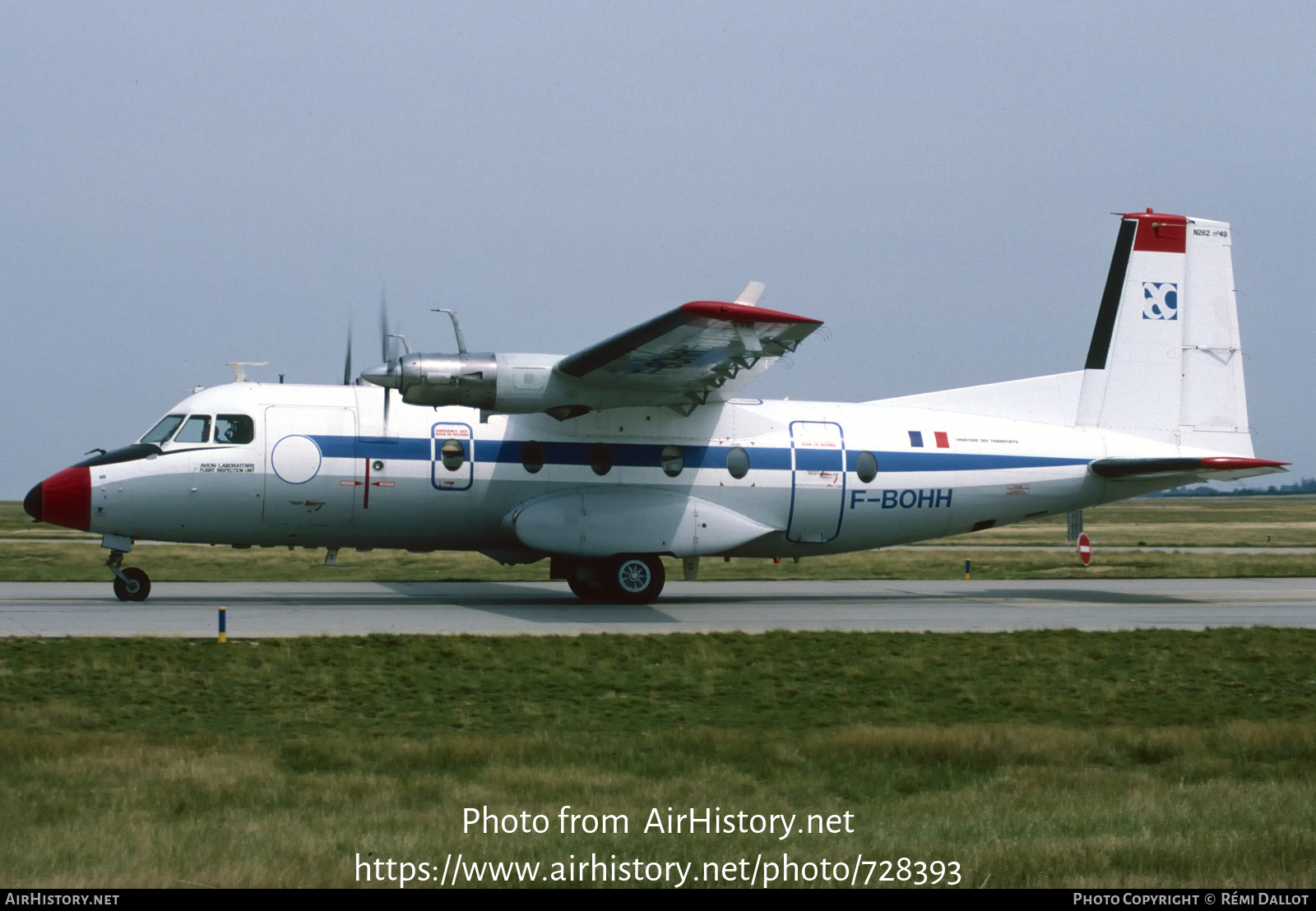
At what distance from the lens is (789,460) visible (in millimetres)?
20984

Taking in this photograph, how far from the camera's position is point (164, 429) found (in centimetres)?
1920

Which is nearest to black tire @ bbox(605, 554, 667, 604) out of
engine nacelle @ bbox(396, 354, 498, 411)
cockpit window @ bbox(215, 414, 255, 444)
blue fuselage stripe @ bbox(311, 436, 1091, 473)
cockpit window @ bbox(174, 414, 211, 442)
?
blue fuselage stripe @ bbox(311, 436, 1091, 473)

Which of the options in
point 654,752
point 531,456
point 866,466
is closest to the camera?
point 654,752

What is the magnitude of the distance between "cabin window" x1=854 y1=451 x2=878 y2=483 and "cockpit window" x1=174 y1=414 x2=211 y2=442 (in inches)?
426

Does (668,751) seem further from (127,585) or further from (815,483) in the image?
(127,585)

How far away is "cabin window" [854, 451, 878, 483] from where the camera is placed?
2123 cm

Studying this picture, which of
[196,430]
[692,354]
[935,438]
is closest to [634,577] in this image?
[692,354]

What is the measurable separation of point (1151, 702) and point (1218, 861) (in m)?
5.96

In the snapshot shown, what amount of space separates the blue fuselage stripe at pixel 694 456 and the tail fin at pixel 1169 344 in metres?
1.79

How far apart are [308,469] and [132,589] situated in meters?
3.50

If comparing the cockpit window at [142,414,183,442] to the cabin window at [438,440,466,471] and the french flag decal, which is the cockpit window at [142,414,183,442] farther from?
the french flag decal

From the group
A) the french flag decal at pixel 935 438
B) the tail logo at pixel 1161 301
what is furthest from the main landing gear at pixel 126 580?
the tail logo at pixel 1161 301

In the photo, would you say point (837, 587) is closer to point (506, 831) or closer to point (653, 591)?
point (653, 591)
